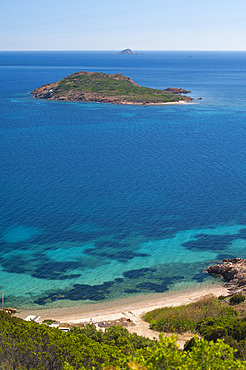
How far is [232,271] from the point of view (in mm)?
38500

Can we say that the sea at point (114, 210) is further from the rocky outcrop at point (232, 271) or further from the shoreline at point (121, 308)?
the rocky outcrop at point (232, 271)

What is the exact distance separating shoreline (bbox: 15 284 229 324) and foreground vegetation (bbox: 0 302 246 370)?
5.13 meters

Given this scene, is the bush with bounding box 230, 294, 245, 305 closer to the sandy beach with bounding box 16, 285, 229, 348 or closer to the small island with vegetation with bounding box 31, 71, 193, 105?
the sandy beach with bounding box 16, 285, 229, 348

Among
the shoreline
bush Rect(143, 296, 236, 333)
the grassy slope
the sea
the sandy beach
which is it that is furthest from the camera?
the grassy slope

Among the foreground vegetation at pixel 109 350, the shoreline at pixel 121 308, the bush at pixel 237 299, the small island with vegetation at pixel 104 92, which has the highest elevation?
the small island with vegetation at pixel 104 92

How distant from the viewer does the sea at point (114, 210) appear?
3838 cm

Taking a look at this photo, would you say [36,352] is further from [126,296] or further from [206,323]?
[126,296]

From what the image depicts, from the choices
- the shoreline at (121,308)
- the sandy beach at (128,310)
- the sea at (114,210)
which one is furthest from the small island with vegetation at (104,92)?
the sandy beach at (128,310)

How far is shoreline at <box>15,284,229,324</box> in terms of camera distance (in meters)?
32.1

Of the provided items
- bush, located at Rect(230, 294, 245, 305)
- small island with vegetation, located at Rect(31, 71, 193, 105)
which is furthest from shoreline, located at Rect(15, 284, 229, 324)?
small island with vegetation, located at Rect(31, 71, 193, 105)

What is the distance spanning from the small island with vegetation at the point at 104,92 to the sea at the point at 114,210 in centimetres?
4960

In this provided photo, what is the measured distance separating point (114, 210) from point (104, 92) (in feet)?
382

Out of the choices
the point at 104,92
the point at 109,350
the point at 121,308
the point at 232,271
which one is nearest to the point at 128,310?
the point at 121,308

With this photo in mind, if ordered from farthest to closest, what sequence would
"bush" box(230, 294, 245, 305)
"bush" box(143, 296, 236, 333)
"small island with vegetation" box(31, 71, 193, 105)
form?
"small island with vegetation" box(31, 71, 193, 105) < "bush" box(230, 294, 245, 305) < "bush" box(143, 296, 236, 333)
